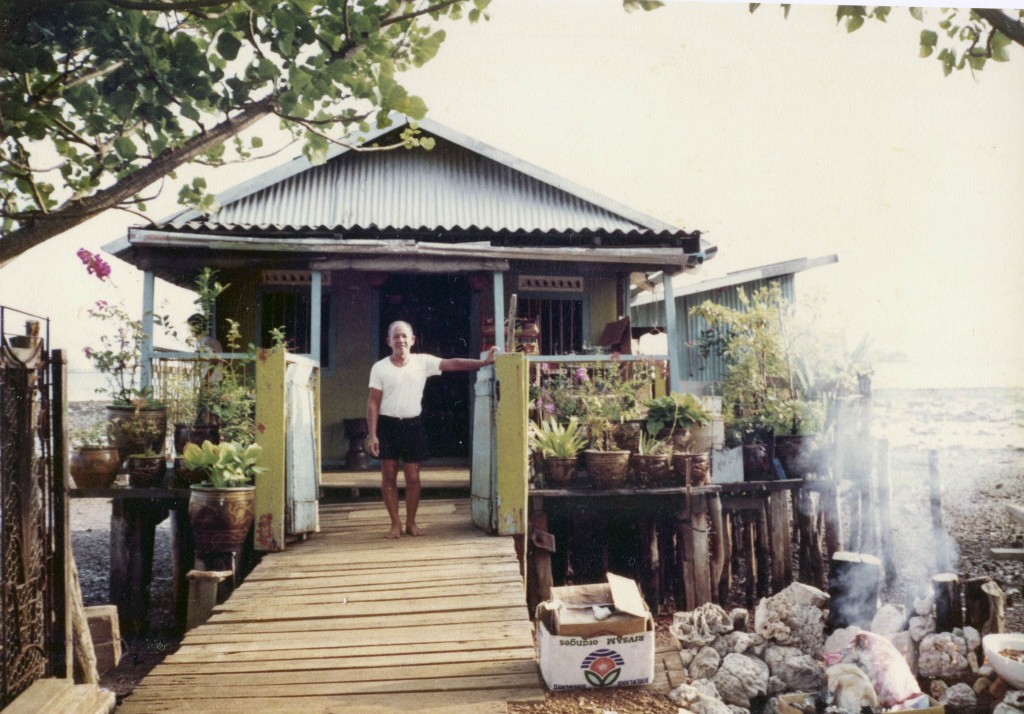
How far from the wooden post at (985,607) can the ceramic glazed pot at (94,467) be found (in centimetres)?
652

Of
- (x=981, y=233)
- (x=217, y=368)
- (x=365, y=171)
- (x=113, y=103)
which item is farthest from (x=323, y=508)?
(x=981, y=233)

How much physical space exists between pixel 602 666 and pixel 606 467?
2626 mm

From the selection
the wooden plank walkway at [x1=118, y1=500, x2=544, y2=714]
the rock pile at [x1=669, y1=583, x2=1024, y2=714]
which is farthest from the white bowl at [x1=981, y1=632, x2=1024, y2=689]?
the wooden plank walkway at [x1=118, y1=500, x2=544, y2=714]

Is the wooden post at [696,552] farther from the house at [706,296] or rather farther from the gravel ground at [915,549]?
the house at [706,296]

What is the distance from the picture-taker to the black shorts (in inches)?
185

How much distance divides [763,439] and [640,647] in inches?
147

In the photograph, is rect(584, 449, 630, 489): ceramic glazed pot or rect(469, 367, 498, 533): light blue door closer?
rect(469, 367, 498, 533): light blue door

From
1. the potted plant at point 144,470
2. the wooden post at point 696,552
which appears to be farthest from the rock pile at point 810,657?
the potted plant at point 144,470

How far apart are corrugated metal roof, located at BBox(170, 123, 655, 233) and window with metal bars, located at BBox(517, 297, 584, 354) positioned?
1013 mm

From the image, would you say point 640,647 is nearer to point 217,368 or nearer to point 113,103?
point 113,103

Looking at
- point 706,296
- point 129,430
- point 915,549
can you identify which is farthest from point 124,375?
point 706,296

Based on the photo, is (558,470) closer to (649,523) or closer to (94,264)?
(649,523)

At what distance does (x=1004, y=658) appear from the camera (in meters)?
3.94

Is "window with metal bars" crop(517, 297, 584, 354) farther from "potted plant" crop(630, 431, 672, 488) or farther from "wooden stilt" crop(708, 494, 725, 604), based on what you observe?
"wooden stilt" crop(708, 494, 725, 604)
